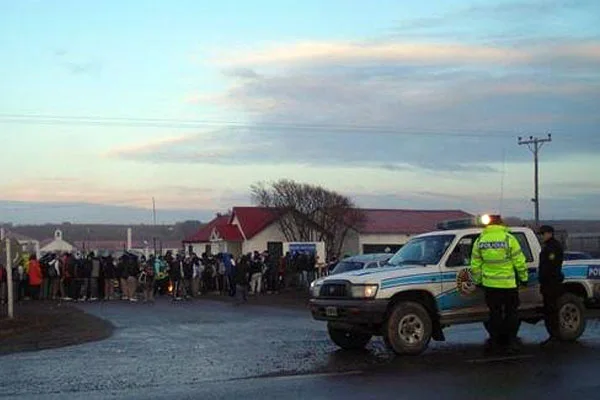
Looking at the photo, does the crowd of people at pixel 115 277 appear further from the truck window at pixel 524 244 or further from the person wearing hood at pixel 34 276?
the truck window at pixel 524 244

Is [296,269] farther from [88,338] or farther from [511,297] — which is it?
[511,297]

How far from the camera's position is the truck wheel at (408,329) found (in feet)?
39.1

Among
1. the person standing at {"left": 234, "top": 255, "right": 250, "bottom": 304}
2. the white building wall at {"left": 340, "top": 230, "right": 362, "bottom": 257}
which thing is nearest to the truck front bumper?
the person standing at {"left": 234, "top": 255, "right": 250, "bottom": 304}

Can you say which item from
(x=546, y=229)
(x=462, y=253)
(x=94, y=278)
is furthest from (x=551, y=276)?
(x=94, y=278)

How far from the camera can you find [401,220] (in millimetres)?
72875

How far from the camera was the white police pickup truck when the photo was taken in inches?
472

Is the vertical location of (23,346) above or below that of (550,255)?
below

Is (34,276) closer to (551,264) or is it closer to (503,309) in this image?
(503,309)

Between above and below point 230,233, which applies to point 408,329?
below

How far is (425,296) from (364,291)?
962mm

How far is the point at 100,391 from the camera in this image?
955 centimetres

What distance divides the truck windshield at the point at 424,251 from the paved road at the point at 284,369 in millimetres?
1400

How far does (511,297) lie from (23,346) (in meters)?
8.43

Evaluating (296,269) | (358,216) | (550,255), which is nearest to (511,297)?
(550,255)
